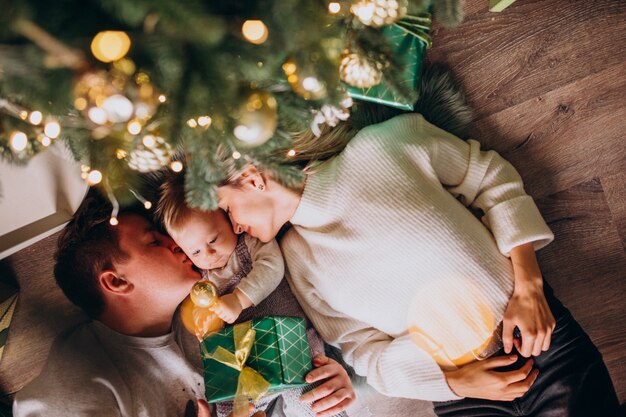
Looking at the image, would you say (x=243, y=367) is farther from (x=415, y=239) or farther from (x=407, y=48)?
(x=407, y=48)

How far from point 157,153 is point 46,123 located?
0.19 meters

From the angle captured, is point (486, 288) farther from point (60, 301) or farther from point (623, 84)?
point (60, 301)

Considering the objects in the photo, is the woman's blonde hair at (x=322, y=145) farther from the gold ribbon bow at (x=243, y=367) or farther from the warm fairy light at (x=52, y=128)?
the warm fairy light at (x=52, y=128)

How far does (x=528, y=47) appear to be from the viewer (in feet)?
5.13

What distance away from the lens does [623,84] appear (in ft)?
5.09

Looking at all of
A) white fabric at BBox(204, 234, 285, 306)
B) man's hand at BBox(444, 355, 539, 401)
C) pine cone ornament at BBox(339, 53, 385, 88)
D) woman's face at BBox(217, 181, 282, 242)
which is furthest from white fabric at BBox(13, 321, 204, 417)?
pine cone ornament at BBox(339, 53, 385, 88)

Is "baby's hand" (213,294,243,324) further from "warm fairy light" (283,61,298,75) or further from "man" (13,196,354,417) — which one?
"warm fairy light" (283,61,298,75)

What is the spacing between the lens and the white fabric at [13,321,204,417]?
1.44 metres

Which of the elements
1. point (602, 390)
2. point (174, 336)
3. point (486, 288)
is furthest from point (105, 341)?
point (602, 390)

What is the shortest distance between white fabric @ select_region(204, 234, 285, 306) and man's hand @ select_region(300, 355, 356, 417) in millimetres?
277

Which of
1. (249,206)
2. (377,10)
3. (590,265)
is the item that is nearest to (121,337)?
(249,206)

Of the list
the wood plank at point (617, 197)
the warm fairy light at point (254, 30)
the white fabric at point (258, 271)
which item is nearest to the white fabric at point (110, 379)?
the white fabric at point (258, 271)

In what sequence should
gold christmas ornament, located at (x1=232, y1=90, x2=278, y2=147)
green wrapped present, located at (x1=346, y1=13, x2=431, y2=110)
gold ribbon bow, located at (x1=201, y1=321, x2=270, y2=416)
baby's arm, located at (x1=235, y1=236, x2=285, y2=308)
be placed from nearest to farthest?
gold christmas ornament, located at (x1=232, y1=90, x2=278, y2=147), gold ribbon bow, located at (x1=201, y1=321, x2=270, y2=416), green wrapped present, located at (x1=346, y1=13, x2=431, y2=110), baby's arm, located at (x1=235, y1=236, x2=285, y2=308)

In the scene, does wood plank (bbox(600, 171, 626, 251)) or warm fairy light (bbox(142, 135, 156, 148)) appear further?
wood plank (bbox(600, 171, 626, 251))
